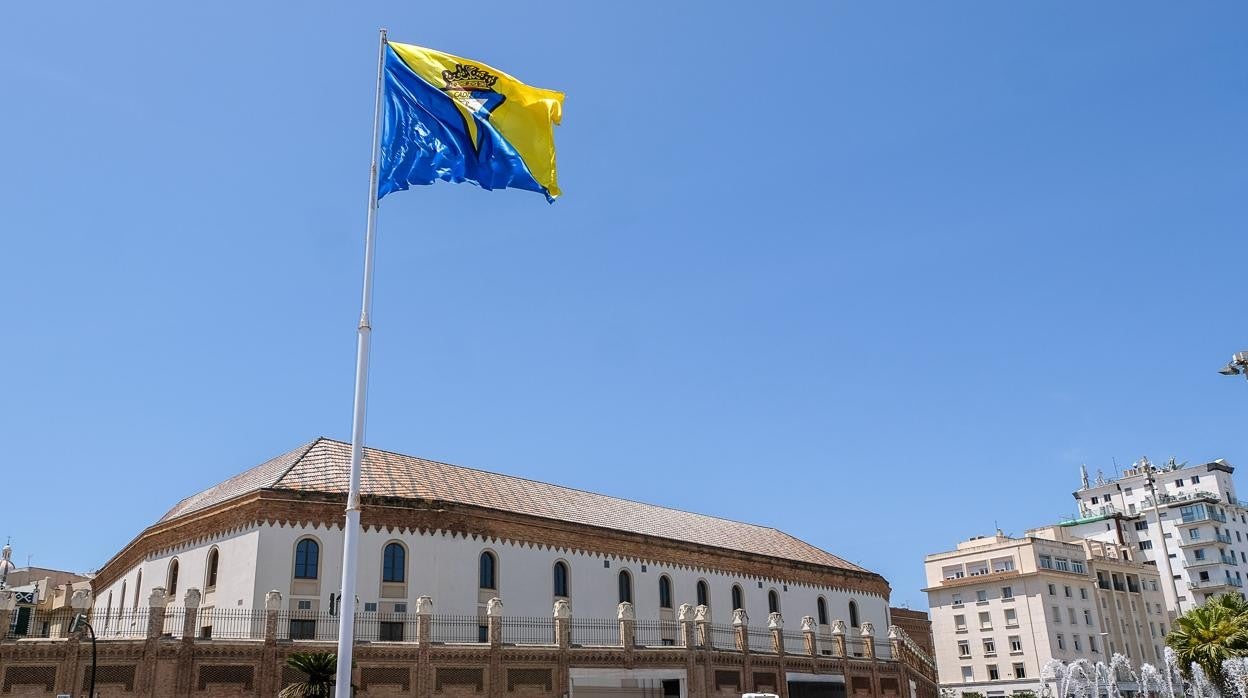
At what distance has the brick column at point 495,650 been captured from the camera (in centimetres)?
3519

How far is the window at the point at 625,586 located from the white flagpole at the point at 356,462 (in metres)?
27.7

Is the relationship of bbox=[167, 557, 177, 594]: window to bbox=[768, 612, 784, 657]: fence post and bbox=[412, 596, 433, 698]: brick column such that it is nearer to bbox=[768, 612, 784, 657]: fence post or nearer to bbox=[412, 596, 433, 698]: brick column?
bbox=[412, 596, 433, 698]: brick column

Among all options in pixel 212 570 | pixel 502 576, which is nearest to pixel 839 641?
pixel 502 576

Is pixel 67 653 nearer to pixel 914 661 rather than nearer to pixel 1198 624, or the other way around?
pixel 914 661

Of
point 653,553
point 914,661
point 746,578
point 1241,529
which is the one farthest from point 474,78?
point 1241,529

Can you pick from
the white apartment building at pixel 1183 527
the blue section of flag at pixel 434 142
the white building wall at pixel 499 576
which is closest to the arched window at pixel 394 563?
the white building wall at pixel 499 576

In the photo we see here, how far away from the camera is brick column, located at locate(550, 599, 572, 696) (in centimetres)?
3675

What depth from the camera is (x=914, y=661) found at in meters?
54.6

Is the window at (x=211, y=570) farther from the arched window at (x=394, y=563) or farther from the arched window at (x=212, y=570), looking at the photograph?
the arched window at (x=394, y=563)

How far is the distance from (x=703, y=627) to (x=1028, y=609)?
42.1 metres

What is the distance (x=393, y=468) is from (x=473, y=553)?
558 cm

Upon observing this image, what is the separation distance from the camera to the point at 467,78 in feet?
69.9

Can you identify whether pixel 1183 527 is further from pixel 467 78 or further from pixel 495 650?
pixel 467 78

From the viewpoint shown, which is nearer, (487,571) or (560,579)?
(487,571)
